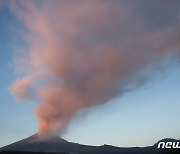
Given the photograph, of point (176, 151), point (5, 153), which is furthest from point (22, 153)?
point (176, 151)

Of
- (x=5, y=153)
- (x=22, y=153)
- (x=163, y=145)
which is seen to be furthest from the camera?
(x=22, y=153)

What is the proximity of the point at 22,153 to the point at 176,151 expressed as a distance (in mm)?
57371

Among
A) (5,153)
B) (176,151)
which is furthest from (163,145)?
(5,153)

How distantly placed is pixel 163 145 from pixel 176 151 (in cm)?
2643

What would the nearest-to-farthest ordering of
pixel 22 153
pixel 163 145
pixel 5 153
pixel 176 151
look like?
pixel 163 145 → pixel 176 151 → pixel 5 153 → pixel 22 153

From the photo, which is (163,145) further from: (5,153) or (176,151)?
(5,153)

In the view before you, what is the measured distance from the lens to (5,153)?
88750 mm

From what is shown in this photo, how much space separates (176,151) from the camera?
69625mm

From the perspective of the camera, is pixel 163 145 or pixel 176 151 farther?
pixel 176 151

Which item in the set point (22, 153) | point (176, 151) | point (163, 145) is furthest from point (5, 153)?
point (163, 145)

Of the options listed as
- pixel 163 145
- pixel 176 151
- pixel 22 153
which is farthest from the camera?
pixel 22 153

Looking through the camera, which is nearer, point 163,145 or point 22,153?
point 163,145

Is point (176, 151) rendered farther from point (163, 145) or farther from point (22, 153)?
point (22, 153)

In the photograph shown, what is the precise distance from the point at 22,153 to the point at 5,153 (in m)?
10.6
